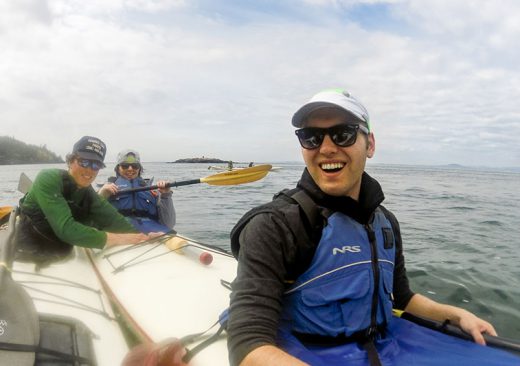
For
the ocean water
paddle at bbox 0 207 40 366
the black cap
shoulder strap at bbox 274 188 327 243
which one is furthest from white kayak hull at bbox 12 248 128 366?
the ocean water

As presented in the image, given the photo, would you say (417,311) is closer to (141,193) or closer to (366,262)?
(366,262)

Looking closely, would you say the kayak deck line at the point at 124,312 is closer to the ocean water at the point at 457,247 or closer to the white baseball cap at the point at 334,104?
the white baseball cap at the point at 334,104

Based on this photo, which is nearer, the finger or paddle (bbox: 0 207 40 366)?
paddle (bbox: 0 207 40 366)

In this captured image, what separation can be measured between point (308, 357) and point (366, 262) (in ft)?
1.74

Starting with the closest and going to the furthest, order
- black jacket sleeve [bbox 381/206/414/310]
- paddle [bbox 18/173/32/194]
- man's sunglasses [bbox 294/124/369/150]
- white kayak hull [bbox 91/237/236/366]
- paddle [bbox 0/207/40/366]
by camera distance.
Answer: paddle [bbox 0/207/40/366]
man's sunglasses [bbox 294/124/369/150]
black jacket sleeve [bbox 381/206/414/310]
white kayak hull [bbox 91/237/236/366]
paddle [bbox 18/173/32/194]

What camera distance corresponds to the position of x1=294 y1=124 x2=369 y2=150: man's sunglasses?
168cm

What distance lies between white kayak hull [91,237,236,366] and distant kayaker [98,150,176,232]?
1638 millimetres

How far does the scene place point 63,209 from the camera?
3725 millimetres

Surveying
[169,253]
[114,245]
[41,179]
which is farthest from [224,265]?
[41,179]

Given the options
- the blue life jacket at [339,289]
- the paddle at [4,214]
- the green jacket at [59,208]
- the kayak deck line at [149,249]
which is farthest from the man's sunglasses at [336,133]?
the paddle at [4,214]

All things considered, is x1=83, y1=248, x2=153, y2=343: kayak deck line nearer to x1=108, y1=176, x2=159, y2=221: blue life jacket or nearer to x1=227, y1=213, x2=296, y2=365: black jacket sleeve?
x1=227, y1=213, x2=296, y2=365: black jacket sleeve

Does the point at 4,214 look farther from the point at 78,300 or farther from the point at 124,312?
the point at 124,312

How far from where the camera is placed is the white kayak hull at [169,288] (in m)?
2.47

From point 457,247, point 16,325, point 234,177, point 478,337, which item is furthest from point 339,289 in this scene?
→ point 457,247
